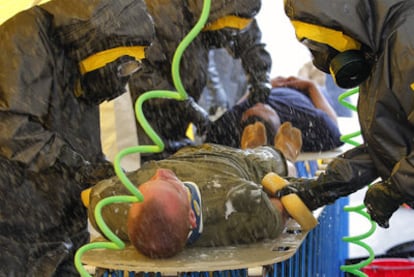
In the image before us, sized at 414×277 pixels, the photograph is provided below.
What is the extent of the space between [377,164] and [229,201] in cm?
49

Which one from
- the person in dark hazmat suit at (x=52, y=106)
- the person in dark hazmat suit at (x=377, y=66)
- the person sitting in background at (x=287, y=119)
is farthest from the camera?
the person sitting in background at (x=287, y=119)

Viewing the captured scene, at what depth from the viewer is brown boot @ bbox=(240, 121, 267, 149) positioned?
12.6 feet

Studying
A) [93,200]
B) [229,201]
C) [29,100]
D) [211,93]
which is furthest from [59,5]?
[211,93]

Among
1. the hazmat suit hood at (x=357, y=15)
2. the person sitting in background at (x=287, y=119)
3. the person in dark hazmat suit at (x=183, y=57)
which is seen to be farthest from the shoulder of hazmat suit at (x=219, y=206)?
the person sitting in background at (x=287, y=119)

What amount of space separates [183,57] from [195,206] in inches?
71.1

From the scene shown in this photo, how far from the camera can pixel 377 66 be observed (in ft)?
7.34

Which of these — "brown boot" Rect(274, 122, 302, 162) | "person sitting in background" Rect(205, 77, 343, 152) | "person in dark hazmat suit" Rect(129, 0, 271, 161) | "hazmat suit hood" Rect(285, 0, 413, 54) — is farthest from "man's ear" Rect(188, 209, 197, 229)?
"person sitting in background" Rect(205, 77, 343, 152)

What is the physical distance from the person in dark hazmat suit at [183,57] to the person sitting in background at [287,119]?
21cm

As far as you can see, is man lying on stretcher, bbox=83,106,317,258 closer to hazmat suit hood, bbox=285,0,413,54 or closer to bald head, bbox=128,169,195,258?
bald head, bbox=128,169,195,258

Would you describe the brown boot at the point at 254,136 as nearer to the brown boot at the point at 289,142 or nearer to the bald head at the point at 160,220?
the brown boot at the point at 289,142

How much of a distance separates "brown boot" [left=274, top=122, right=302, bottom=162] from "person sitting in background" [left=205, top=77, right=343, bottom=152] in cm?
27

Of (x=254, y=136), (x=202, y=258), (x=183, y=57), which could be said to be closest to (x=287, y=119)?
(x=254, y=136)

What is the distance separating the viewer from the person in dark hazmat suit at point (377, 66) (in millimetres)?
2154

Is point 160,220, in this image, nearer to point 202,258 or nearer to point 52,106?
point 202,258
